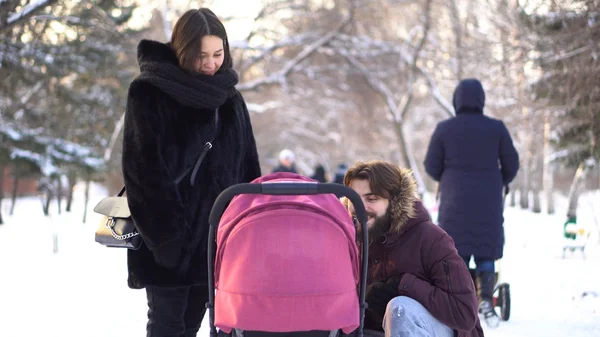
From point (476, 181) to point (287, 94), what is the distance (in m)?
17.0

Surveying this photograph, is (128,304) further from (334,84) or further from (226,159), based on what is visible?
(334,84)

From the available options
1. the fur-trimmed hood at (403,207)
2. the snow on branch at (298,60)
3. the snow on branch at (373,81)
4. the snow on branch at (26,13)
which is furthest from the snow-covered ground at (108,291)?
the snow on branch at (373,81)

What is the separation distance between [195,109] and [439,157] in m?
3.07

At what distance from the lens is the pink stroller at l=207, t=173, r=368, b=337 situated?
2.52m

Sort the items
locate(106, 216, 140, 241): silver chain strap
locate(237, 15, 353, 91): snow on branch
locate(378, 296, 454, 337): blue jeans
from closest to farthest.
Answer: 1. locate(378, 296, 454, 337): blue jeans
2. locate(106, 216, 140, 241): silver chain strap
3. locate(237, 15, 353, 91): snow on branch

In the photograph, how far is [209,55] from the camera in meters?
3.31

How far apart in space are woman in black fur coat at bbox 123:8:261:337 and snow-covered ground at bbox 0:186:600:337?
2492 mm

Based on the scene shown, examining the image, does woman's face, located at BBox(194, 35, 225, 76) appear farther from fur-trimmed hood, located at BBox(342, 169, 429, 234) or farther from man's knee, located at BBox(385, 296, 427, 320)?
man's knee, located at BBox(385, 296, 427, 320)

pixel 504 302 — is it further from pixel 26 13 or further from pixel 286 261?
pixel 26 13

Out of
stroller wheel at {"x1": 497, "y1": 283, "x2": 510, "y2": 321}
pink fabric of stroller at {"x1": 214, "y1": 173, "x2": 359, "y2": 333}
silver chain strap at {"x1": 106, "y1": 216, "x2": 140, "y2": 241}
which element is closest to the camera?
pink fabric of stroller at {"x1": 214, "y1": 173, "x2": 359, "y2": 333}

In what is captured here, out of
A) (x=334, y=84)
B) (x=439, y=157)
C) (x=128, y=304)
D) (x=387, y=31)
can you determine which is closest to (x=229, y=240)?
(x=439, y=157)

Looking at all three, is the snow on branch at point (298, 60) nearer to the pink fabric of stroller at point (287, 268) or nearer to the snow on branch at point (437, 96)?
the snow on branch at point (437, 96)

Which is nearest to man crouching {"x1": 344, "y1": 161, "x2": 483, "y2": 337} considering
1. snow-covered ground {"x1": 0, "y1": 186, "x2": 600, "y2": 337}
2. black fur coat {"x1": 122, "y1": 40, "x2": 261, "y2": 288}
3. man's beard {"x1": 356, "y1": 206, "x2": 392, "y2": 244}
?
man's beard {"x1": 356, "y1": 206, "x2": 392, "y2": 244}

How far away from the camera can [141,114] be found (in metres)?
3.17
